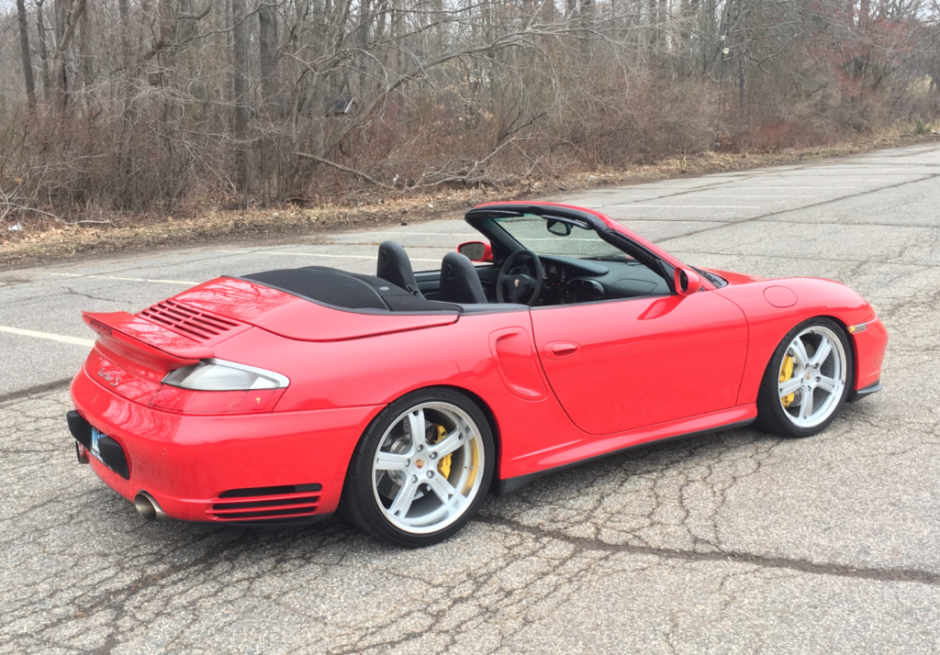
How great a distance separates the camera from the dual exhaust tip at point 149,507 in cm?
308

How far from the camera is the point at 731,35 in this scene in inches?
1380

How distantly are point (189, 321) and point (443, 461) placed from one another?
46.4 inches

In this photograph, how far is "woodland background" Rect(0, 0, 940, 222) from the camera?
16.2m

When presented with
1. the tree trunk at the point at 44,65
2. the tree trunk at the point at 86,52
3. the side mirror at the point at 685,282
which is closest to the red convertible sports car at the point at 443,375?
the side mirror at the point at 685,282

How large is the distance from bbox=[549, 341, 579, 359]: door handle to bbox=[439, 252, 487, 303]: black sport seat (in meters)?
0.39

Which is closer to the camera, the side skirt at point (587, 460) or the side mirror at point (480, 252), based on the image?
the side skirt at point (587, 460)

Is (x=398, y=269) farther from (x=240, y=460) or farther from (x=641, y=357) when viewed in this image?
(x=240, y=460)

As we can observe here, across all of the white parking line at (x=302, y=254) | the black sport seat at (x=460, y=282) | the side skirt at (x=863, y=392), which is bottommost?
the white parking line at (x=302, y=254)

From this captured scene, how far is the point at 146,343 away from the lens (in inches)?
127

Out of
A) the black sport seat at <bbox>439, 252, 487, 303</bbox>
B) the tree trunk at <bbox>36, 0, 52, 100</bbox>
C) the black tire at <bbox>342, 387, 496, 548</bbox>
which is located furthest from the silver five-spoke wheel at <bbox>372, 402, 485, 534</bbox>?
the tree trunk at <bbox>36, 0, 52, 100</bbox>

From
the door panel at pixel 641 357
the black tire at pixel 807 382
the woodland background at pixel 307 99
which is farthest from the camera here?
the woodland background at pixel 307 99

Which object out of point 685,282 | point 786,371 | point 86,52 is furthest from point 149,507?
point 86,52

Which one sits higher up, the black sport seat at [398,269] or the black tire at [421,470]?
the black sport seat at [398,269]

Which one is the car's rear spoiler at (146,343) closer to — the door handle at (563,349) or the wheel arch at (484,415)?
the wheel arch at (484,415)
